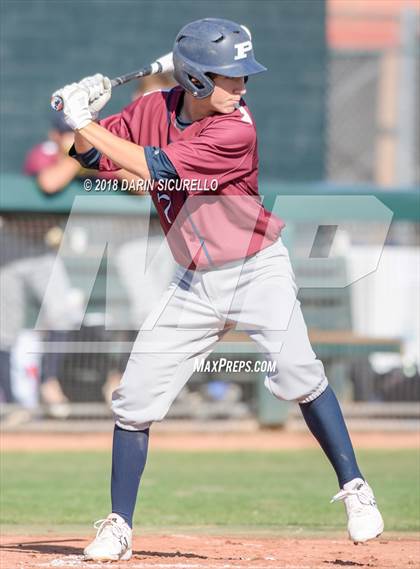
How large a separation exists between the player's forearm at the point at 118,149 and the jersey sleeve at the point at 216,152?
11cm

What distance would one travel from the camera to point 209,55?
4.60 m

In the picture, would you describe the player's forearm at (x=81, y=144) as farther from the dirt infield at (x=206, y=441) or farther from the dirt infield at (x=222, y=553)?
the dirt infield at (x=206, y=441)

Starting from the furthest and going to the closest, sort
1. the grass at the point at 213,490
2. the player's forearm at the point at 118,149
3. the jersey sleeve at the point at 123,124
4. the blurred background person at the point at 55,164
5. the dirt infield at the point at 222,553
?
the blurred background person at the point at 55,164 < the grass at the point at 213,490 < the jersey sleeve at the point at 123,124 < the dirt infield at the point at 222,553 < the player's forearm at the point at 118,149

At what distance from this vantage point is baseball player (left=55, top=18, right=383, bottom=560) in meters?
4.55

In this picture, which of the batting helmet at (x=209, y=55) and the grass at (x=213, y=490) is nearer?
the batting helmet at (x=209, y=55)

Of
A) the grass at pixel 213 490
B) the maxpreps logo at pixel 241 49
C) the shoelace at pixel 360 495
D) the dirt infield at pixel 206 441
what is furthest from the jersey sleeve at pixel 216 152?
the dirt infield at pixel 206 441

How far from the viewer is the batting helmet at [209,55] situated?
15.0 ft

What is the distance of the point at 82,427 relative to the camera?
9062 mm

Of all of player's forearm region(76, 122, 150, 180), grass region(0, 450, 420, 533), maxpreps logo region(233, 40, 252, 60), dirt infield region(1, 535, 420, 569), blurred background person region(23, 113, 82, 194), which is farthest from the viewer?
blurred background person region(23, 113, 82, 194)

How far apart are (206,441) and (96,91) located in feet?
15.7

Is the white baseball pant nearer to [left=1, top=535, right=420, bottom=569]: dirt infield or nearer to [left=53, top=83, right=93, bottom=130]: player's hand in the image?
[left=1, top=535, right=420, bottom=569]: dirt infield

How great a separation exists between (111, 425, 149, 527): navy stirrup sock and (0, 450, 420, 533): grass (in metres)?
1.25

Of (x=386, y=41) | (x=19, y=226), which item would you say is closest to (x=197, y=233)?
(x=19, y=226)

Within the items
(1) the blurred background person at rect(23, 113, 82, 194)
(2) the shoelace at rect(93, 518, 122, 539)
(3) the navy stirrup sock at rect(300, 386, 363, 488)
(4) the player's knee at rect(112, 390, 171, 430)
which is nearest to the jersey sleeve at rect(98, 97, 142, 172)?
(4) the player's knee at rect(112, 390, 171, 430)
